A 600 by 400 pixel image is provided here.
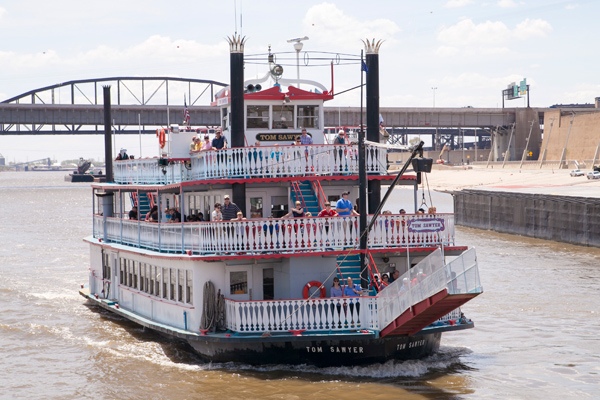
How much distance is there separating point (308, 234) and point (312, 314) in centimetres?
185

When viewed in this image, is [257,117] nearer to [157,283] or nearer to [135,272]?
[157,283]

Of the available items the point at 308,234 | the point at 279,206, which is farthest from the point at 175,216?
the point at 308,234

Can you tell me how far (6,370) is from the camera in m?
25.9

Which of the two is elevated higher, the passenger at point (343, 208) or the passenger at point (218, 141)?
the passenger at point (218, 141)

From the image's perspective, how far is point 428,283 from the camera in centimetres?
2044

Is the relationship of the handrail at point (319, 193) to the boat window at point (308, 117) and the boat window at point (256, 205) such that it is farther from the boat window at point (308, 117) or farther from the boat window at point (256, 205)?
the boat window at point (308, 117)

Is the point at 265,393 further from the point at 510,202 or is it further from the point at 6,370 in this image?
the point at 510,202

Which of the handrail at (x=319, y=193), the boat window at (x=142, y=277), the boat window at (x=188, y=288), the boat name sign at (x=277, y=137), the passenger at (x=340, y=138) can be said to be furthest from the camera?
the boat window at (x=142, y=277)

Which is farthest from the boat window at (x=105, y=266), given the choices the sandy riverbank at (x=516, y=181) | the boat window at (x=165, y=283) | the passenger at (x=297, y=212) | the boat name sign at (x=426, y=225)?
the sandy riverbank at (x=516, y=181)

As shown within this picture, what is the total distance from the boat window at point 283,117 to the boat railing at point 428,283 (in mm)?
6521

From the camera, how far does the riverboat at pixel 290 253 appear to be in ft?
70.8

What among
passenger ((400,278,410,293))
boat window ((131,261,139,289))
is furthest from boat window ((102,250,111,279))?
passenger ((400,278,410,293))

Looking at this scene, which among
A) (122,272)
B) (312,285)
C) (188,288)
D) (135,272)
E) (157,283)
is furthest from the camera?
(122,272)

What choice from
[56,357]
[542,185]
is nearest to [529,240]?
[542,185]
